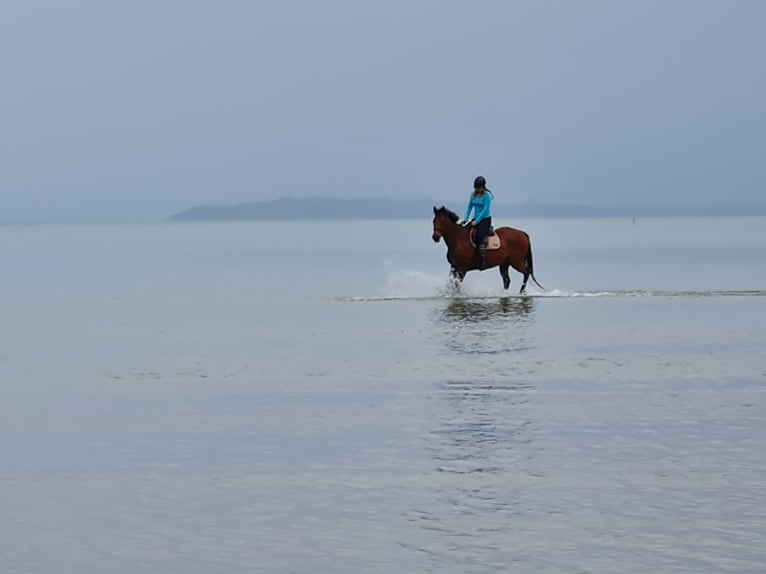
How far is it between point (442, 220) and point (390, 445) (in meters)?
18.0

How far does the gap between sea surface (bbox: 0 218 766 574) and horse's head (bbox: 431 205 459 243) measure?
9.04 feet

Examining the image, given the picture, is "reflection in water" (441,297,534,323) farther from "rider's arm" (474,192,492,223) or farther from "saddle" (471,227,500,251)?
"rider's arm" (474,192,492,223)

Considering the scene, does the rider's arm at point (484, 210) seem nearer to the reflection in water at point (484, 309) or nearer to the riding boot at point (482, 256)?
the riding boot at point (482, 256)

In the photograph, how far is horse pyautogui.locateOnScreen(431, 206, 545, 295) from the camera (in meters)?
30.9

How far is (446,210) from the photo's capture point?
30719mm

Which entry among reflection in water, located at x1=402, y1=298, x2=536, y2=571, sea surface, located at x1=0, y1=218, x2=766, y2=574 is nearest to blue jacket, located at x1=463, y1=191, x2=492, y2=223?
sea surface, located at x1=0, y1=218, x2=766, y2=574

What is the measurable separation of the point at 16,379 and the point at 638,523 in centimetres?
1147

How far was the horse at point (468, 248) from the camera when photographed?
30859mm

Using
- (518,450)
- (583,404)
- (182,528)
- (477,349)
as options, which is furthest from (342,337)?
(182,528)

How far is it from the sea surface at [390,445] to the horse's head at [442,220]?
2755 millimetres

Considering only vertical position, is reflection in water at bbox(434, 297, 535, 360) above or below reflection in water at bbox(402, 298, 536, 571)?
below

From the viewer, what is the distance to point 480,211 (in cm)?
3072

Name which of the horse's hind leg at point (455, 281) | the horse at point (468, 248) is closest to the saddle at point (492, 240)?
the horse at point (468, 248)

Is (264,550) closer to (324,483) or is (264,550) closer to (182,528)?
(182,528)
